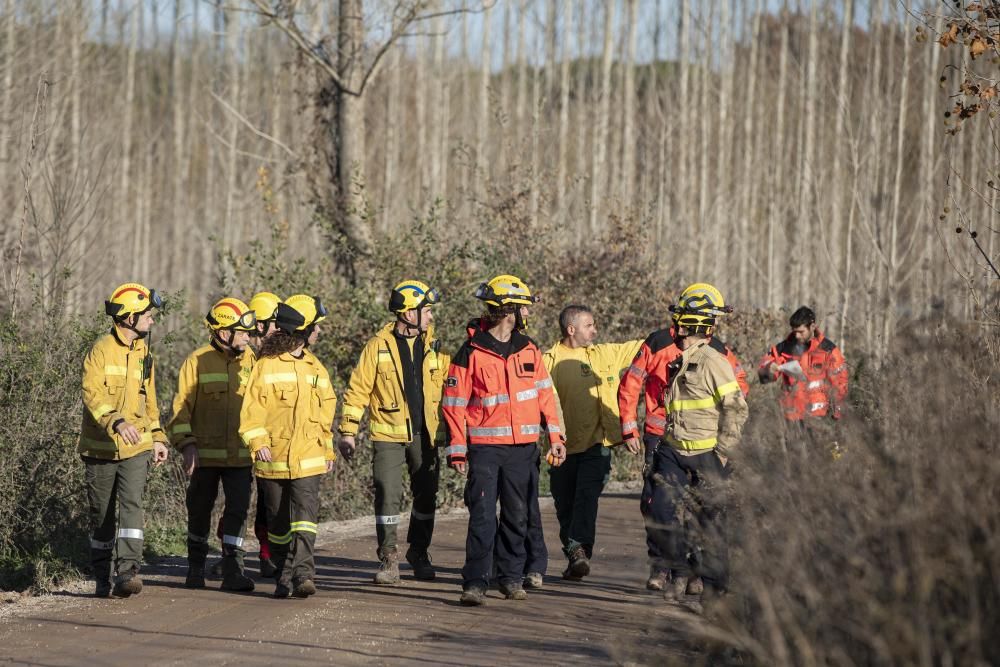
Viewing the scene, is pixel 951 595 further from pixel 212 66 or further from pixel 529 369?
pixel 212 66

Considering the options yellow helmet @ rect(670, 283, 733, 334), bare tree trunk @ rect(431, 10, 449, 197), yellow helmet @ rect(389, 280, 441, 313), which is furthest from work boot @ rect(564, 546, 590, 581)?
bare tree trunk @ rect(431, 10, 449, 197)

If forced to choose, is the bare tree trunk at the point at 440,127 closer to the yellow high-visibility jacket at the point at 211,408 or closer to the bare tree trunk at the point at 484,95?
the bare tree trunk at the point at 484,95

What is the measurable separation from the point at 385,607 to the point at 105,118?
32334mm

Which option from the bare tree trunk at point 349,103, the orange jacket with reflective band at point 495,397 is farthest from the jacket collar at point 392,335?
the bare tree trunk at point 349,103

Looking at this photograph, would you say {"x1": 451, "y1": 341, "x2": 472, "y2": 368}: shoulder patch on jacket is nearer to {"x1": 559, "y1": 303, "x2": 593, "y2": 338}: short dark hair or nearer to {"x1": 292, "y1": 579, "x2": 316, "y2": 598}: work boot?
{"x1": 559, "y1": 303, "x2": 593, "y2": 338}: short dark hair

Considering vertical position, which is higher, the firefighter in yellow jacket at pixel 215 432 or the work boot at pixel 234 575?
the firefighter in yellow jacket at pixel 215 432

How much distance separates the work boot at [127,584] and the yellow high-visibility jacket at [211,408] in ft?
3.43

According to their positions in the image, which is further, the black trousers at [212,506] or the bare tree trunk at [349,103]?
the bare tree trunk at [349,103]

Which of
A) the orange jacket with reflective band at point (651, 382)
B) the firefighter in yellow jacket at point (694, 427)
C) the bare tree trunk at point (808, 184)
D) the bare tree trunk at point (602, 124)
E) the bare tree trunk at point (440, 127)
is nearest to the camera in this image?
the firefighter in yellow jacket at point (694, 427)

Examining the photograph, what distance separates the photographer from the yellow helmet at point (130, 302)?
9562 mm

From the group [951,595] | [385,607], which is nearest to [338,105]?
[385,607]

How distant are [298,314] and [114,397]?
1.41 meters

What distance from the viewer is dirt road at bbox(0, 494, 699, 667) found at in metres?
7.50

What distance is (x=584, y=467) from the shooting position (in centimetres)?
1034
